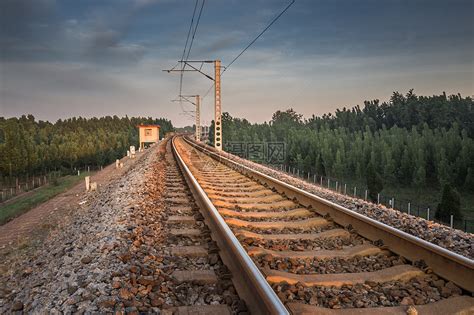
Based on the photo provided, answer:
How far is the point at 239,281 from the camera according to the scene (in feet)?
10.7

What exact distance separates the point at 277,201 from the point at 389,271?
158 inches

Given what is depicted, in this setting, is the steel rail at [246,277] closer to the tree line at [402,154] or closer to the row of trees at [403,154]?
the tree line at [402,154]

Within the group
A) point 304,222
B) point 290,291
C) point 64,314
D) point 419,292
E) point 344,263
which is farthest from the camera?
point 304,222

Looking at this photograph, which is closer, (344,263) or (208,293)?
(208,293)

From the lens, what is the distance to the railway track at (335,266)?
307 centimetres

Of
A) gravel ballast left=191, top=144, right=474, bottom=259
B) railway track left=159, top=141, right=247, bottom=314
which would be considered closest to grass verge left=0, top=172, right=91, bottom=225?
railway track left=159, top=141, right=247, bottom=314

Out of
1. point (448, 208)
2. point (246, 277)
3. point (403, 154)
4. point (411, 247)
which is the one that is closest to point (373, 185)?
point (448, 208)

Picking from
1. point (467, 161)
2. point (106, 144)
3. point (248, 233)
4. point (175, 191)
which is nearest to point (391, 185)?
point (467, 161)

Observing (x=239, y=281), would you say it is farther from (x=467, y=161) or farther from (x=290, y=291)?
(x=467, y=161)

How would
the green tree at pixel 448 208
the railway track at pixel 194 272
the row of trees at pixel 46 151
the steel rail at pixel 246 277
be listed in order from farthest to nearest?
the row of trees at pixel 46 151, the green tree at pixel 448 208, the railway track at pixel 194 272, the steel rail at pixel 246 277

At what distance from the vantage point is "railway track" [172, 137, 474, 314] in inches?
121

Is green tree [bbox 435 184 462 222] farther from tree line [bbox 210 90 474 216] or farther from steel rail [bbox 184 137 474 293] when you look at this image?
steel rail [bbox 184 137 474 293]

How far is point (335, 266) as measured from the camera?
4.03 metres

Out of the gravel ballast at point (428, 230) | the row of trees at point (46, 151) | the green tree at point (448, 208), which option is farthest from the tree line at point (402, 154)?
the row of trees at point (46, 151)
